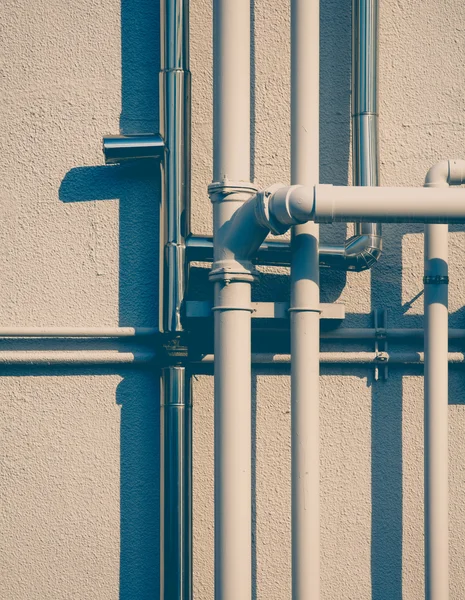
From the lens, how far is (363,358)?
2.68 meters

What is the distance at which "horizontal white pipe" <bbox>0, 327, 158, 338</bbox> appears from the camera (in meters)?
2.56

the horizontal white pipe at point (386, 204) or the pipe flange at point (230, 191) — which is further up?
the pipe flange at point (230, 191)

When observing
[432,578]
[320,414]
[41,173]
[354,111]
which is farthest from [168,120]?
[432,578]

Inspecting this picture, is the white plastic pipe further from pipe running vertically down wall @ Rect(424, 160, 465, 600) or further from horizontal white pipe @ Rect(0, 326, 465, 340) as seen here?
horizontal white pipe @ Rect(0, 326, 465, 340)

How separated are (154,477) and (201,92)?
1334mm

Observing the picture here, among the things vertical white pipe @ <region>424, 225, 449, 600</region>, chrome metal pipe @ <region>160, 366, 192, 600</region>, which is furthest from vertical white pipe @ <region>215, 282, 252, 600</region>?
vertical white pipe @ <region>424, 225, 449, 600</region>

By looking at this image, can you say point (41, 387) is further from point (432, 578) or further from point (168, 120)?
point (432, 578)

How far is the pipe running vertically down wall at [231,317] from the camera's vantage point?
7.73 ft

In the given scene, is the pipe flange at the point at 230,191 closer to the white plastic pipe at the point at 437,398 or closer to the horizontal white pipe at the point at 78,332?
the horizontal white pipe at the point at 78,332

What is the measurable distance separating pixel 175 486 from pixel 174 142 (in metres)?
1.13

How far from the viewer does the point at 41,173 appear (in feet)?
8.72

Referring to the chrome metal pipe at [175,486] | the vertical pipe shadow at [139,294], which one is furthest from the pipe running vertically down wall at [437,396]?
the vertical pipe shadow at [139,294]

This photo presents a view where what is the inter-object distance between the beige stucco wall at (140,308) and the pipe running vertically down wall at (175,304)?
10 cm

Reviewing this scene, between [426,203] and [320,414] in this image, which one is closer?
[426,203]
